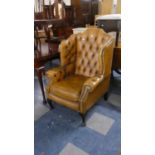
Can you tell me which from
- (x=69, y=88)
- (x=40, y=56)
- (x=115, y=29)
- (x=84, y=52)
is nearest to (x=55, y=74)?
(x=69, y=88)

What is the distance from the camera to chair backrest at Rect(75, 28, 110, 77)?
7.16 feet

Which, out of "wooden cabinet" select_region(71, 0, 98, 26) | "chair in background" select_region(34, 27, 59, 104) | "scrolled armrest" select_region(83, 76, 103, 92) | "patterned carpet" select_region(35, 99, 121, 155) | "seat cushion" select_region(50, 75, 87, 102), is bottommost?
"patterned carpet" select_region(35, 99, 121, 155)

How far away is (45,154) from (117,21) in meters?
2.45

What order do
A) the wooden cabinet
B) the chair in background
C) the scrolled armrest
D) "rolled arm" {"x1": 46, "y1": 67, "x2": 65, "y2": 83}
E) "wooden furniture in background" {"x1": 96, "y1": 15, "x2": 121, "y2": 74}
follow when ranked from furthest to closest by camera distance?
1. the wooden cabinet
2. "wooden furniture in background" {"x1": 96, "y1": 15, "x2": 121, "y2": 74}
3. the chair in background
4. "rolled arm" {"x1": 46, "y1": 67, "x2": 65, "y2": 83}
5. the scrolled armrest

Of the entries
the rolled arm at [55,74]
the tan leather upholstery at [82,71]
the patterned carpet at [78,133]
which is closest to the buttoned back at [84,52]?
the tan leather upholstery at [82,71]

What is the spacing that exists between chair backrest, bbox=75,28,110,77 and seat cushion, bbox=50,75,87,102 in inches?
7.1

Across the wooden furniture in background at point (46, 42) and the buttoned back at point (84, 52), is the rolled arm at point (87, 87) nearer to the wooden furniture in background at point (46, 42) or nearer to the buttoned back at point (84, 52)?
the buttoned back at point (84, 52)

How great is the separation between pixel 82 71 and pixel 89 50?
317 mm

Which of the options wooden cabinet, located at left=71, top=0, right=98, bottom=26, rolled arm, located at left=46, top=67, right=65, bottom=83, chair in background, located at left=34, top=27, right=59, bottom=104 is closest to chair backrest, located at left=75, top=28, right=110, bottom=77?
rolled arm, located at left=46, top=67, right=65, bottom=83

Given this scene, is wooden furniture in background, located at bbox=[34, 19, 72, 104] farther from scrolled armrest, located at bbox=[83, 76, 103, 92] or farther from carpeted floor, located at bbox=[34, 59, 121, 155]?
scrolled armrest, located at bbox=[83, 76, 103, 92]
